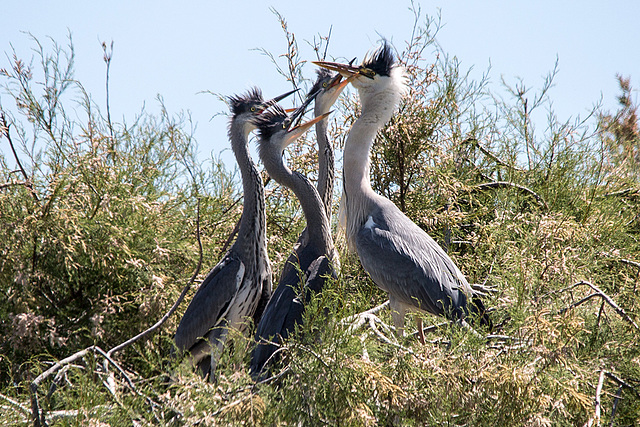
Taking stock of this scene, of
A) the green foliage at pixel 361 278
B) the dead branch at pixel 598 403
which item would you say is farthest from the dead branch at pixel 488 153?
the dead branch at pixel 598 403

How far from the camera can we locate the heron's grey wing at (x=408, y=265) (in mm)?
3225

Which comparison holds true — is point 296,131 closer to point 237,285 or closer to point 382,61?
point 382,61

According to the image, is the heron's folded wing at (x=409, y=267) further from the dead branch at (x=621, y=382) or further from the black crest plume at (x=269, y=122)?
the black crest plume at (x=269, y=122)

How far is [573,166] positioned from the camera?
12.4 feet

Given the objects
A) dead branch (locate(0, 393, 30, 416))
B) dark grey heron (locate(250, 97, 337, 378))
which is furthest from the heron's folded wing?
dead branch (locate(0, 393, 30, 416))

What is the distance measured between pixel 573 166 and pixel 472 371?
2113mm

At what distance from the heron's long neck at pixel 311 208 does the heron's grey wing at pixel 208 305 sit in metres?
0.48

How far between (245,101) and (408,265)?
1627 mm

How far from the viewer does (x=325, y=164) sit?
4414 mm

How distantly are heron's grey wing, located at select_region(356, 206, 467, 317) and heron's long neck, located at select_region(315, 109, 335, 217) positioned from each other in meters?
0.86

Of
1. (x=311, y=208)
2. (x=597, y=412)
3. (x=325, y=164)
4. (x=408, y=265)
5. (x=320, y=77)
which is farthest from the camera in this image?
(x=320, y=77)

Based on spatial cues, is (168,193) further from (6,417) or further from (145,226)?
(6,417)

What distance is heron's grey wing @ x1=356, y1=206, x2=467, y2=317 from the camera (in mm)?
3225

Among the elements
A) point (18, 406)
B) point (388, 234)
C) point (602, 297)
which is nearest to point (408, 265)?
point (388, 234)
